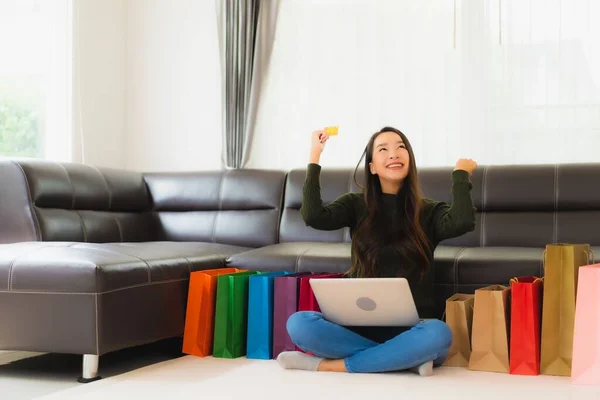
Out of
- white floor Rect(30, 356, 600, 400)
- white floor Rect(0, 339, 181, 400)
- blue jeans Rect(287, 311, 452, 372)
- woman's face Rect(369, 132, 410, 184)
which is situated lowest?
white floor Rect(0, 339, 181, 400)

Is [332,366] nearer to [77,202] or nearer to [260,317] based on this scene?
[260,317]

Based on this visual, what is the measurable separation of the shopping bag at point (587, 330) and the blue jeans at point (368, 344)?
42 centimetres

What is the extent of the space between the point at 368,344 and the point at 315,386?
363 mm

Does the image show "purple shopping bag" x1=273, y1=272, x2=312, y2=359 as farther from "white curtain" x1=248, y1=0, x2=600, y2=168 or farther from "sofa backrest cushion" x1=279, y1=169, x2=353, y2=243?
"white curtain" x1=248, y1=0, x2=600, y2=168

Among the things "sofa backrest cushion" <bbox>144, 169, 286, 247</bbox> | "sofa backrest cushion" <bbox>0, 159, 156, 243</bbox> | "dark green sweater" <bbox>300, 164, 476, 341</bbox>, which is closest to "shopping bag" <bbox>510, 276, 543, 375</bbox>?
"dark green sweater" <bbox>300, 164, 476, 341</bbox>

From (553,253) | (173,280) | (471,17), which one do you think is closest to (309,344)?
(173,280)

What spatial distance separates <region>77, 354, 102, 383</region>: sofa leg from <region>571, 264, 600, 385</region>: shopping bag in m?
1.64

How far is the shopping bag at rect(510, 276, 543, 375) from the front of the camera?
2.81 m

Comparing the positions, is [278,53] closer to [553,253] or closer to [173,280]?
[173,280]

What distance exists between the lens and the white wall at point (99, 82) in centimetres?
470

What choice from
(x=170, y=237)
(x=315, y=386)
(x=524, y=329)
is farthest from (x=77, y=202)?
(x=524, y=329)

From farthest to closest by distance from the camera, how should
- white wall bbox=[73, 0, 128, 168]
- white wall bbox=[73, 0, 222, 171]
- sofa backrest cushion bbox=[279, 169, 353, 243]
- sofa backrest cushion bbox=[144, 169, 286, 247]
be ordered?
white wall bbox=[73, 0, 222, 171], white wall bbox=[73, 0, 128, 168], sofa backrest cushion bbox=[144, 169, 286, 247], sofa backrest cushion bbox=[279, 169, 353, 243]

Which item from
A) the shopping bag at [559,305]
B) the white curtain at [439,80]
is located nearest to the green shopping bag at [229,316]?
the shopping bag at [559,305]

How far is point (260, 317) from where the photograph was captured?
320 centimetres
